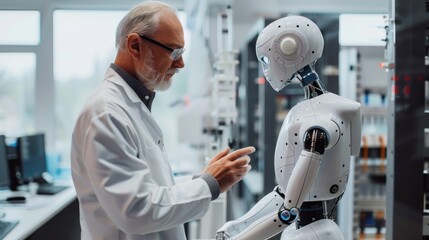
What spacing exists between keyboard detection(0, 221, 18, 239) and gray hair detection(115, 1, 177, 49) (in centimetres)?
120

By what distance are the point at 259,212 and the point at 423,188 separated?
85 centimetres

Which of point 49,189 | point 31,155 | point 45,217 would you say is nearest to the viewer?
point 45,217

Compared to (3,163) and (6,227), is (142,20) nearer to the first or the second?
(6,227)

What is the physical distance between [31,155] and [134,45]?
2.49m

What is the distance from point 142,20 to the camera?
1.30 meters

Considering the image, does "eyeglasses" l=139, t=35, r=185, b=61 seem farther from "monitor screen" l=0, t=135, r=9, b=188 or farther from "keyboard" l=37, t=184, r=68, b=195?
"keyboard" l=37, t=184, r=68, b=195

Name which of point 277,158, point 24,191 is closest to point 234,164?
point 277,158

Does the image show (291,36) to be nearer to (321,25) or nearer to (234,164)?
(234,164)

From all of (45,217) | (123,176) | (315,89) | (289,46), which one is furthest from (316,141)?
(45,217)

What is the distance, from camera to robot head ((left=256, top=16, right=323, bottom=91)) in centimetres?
166

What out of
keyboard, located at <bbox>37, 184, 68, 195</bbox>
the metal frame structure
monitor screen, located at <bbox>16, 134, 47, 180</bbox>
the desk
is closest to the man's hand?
the metal frame structure

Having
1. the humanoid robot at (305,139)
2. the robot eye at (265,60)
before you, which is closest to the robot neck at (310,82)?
the humanoid robot at (305,139)

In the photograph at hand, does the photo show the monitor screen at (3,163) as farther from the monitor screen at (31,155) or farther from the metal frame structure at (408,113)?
the metal frame structure at (408,113)

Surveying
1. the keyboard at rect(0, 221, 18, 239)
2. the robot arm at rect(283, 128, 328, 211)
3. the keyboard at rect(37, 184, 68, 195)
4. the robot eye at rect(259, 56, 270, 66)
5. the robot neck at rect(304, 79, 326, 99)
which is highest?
the robot eye at rect(259, 56, 270, 66)
